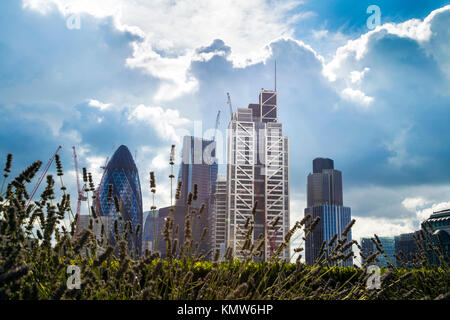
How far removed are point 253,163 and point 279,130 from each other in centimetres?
2033

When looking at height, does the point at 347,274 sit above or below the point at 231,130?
below

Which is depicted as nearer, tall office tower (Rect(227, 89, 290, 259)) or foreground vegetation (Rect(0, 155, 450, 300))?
foreground vegetation (Rect(0, 155, 450, 300))

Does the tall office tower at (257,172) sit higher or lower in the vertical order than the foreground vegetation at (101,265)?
higher

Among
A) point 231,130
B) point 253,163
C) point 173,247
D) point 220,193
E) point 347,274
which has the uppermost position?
point 231,130

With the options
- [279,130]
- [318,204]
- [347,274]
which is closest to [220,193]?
[279,130]

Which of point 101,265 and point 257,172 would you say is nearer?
point 101,265

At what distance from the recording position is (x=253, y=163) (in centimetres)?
11962

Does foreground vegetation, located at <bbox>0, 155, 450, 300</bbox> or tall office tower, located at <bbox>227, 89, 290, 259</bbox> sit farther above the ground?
tall office tower, located at <bbox>227, 89, 290, 259</bbox>

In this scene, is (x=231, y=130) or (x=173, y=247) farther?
(x=231, y=130)

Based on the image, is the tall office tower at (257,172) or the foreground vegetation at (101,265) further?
the tall office tower at (257,172)

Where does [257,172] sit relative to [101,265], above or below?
above
